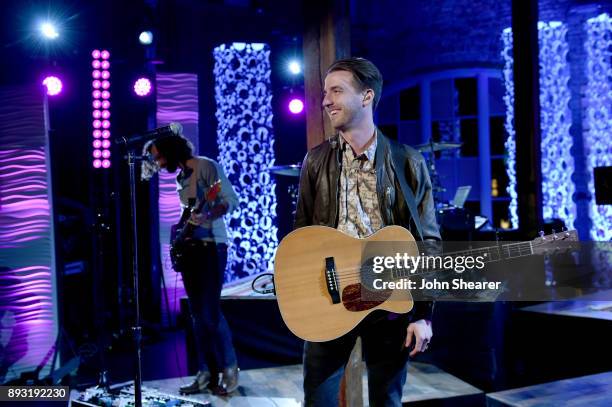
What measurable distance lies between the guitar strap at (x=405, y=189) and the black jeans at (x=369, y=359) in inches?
14.8

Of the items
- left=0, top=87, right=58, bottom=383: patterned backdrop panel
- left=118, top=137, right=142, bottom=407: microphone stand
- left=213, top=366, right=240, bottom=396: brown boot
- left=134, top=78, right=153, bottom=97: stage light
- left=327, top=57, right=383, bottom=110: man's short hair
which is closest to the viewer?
left=327, top=57, right=383, bottom=110: man's short hair

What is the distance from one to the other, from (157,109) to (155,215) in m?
1.38

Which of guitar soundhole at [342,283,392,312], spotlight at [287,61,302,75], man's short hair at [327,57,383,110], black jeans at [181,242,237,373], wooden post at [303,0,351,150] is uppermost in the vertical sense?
spotlight at [287,61,302,75]

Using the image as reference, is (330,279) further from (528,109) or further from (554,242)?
(528,109)

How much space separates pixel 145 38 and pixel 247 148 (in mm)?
2650

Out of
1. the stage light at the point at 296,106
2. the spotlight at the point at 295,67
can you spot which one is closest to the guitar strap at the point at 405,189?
the stage light at the point at 296,106

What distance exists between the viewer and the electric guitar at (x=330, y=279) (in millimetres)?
2309

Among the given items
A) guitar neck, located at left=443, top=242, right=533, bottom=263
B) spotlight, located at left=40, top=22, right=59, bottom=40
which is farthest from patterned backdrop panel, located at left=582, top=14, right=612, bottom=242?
guitar neck, located at left=443, top=242, right=533, bottom=263

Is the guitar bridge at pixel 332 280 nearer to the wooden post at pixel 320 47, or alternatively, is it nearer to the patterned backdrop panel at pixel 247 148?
the wooden post at pixel 320 47

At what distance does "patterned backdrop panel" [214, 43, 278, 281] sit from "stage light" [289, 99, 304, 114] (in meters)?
0.39

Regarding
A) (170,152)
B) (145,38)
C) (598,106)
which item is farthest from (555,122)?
(170,152)

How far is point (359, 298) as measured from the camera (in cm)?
232

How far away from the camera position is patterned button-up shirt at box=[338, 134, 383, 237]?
2.44m

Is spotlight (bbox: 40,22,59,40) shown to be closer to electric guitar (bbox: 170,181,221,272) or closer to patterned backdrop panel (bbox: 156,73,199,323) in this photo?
patterned backdrop panel (bbox: 156,73,199,323)
